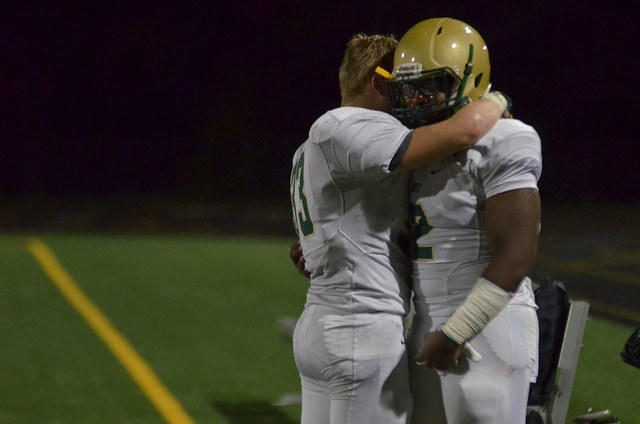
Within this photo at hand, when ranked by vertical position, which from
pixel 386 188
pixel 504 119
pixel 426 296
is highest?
pixel 504 119

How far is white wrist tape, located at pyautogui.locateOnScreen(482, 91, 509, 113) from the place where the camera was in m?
2.93

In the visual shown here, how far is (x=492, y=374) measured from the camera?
2939 millimetres

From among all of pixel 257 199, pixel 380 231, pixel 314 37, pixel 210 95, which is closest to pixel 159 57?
pixel 210 95

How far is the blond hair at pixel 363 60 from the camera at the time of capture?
10.3ft

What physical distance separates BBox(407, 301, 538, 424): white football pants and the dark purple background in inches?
1034

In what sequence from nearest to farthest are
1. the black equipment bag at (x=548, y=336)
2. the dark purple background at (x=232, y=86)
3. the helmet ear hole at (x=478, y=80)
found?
the helmet ear hole at (x=478, y=80), the black equipment bag at (x=548, y=336), the dark purple background at (x=232, y=86)

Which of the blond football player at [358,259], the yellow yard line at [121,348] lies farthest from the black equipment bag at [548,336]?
the yellow yard line at [121,348]

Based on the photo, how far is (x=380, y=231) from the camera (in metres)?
3.04

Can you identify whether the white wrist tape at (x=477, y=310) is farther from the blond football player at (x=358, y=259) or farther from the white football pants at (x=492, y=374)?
the blond football player at (x=358, y=259)

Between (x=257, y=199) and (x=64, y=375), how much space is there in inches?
873

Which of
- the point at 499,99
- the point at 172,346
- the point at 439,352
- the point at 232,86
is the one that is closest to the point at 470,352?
the point at 439,352

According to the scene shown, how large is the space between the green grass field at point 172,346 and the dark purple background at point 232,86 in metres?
18.2

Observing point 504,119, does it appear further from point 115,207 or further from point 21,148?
point 21,148

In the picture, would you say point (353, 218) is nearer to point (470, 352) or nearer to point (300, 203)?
point (300, 203)
